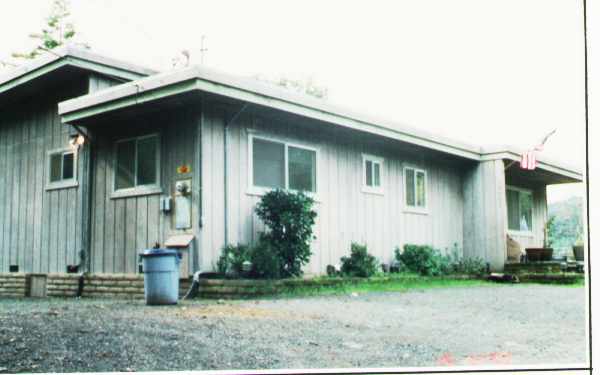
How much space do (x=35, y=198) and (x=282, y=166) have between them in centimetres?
470

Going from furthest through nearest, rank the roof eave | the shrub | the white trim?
1. the roof eave
2. the shrub
3. the white trim

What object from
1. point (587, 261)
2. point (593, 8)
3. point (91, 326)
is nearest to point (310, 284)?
point (91, 326)

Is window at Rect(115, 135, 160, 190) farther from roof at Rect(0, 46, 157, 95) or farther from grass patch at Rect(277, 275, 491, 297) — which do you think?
grass patch at Rect(277, 275, 491, 297)

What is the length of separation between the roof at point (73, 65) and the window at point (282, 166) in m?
2.48

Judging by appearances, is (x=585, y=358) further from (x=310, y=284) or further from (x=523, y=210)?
(x=523, y=210)

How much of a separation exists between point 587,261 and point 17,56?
23150 millimetres

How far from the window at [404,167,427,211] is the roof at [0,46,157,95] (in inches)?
230

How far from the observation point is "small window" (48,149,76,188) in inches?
450

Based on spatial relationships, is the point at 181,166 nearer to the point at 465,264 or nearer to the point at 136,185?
the point at 136,185

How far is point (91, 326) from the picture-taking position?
19.7 ft

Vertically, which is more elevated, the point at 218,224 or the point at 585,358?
the point at 218,224

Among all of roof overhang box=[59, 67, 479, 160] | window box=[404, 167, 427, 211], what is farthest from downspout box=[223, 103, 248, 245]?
window box=[404, 167, 427, 211]

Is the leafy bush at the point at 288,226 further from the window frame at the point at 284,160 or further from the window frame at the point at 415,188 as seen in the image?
the window frame at the point at 415,188

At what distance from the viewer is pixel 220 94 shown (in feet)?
29.6
